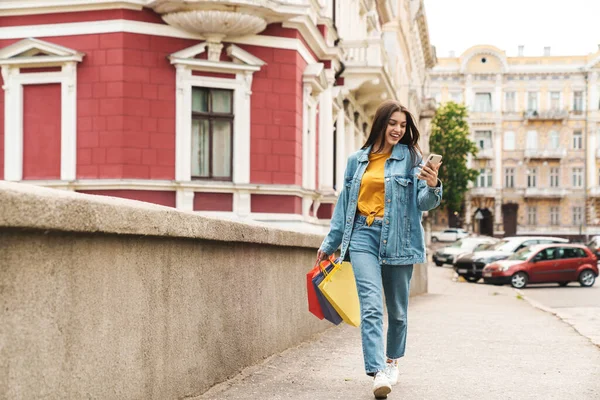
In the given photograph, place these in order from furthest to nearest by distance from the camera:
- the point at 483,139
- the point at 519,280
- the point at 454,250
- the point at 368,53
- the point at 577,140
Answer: the point at 483,139 < the point at 577,140 < the point at 454,250 < the point at 519,280 < the point at 368,53

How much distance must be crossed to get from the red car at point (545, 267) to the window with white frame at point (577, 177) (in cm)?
5789

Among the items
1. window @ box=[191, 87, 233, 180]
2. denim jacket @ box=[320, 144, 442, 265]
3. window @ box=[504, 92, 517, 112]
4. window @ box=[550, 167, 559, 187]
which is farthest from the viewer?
window @ box=[504, 92, 517, 112]

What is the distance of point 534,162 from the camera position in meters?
87.6

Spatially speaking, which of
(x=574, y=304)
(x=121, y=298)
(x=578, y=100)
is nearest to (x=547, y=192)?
(x=578, y=100)

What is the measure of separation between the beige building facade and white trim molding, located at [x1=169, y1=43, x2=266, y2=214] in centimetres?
6895

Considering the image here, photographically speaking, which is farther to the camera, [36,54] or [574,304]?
[574,304]

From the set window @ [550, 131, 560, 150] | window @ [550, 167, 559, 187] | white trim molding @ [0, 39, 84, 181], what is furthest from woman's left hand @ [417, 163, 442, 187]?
window @ [550, 131, 560, 150]

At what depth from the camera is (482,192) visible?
3425 inches

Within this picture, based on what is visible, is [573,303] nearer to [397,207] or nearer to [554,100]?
[397,207]

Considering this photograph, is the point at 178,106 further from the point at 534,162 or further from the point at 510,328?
the point at 534,162

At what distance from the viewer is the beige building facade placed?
282ft

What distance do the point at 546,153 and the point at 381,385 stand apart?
83777mm

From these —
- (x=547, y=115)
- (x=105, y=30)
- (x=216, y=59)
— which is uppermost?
(x=547, y=115)

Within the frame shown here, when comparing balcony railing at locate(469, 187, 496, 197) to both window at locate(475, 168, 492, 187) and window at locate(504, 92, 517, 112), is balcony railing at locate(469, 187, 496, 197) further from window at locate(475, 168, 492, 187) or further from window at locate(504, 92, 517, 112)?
window at locate(504, 92, 517, 112)
